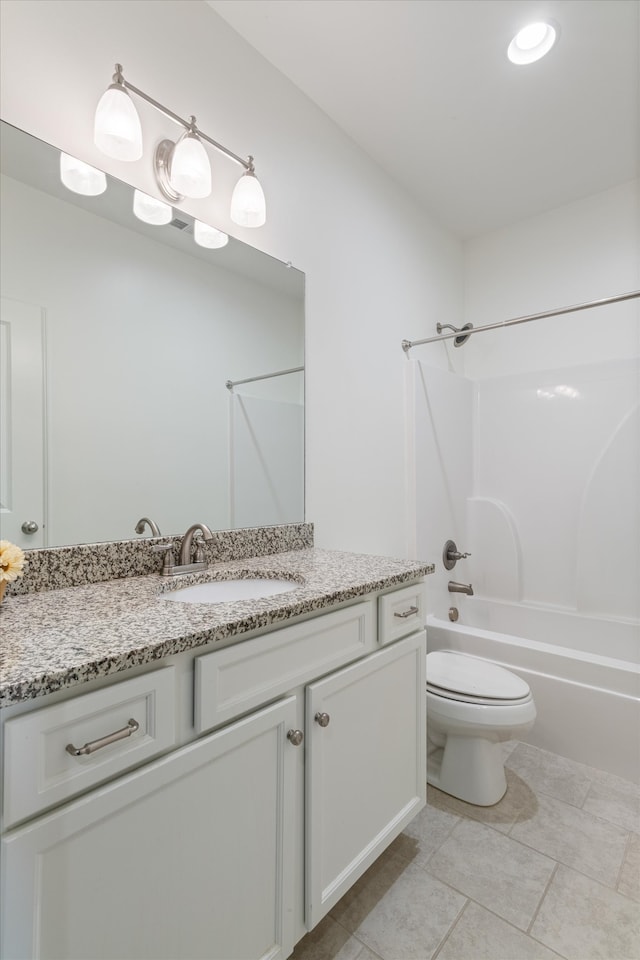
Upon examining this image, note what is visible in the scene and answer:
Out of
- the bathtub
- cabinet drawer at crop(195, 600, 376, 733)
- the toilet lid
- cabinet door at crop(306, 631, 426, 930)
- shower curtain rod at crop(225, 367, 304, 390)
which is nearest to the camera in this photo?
cabinet drawer at crop(195, 600, 376, 733)

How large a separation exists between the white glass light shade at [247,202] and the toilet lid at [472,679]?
1737 millimetres

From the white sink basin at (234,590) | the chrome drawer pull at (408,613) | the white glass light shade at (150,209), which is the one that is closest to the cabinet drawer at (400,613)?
the chrome drawer pull at (408,613)

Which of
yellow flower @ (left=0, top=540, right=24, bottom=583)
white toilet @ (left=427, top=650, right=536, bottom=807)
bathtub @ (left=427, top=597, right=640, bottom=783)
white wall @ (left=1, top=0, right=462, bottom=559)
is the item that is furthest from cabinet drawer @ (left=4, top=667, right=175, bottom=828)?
bathtub @ (left=427, top=597, right=640, bottom=783)

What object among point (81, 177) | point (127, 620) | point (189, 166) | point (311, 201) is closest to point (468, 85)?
point (311, 201)

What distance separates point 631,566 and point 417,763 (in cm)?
162

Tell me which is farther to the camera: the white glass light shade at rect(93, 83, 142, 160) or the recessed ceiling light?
the recessed ceiling light

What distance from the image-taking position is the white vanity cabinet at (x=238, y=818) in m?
0.63

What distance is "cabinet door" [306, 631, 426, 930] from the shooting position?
3.36ft

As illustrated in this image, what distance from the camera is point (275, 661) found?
3.08 feet

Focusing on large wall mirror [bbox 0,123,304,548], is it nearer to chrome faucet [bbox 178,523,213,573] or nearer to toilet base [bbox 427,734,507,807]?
chrome faucet [bbox 178,523,213,573]

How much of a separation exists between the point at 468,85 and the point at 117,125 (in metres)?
1.39

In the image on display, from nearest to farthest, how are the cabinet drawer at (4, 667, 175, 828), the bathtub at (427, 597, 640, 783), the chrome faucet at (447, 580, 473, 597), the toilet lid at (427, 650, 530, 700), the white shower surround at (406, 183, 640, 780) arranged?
1. the cabinet drawer at (4, 667, 175, 828)
2. the toilet lid at (427, 650, 530, 700)
3. the bathtub at (427, 597, 640, 783)
4. the white shower surround at (406, 183, 640, 780)
5. the chrome faucet at (447, 580, 473, 597)

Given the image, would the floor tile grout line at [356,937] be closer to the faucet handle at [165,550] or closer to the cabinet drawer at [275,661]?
the cabinet drawer at [275,661]

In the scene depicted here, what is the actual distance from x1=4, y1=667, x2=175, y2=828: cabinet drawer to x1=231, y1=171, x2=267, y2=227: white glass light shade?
136cm
